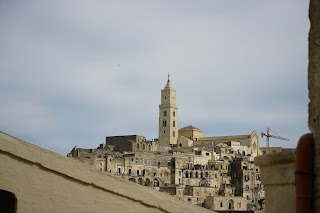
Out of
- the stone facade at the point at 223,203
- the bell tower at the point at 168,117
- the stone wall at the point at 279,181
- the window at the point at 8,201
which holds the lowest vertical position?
the stone facade at the point at 223,203

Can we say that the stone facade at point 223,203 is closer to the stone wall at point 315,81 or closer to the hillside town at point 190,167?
the hillside town at point 190,167

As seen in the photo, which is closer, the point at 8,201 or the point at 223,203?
the point at 8,201

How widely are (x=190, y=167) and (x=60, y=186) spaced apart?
79.9 metres

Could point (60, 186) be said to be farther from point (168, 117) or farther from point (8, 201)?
point (168, 117)

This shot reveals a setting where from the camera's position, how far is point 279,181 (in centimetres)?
372

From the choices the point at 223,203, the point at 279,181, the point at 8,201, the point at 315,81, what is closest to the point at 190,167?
the point at 223,203

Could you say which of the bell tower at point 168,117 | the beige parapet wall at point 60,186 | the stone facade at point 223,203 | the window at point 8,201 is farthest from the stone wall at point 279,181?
the bell tower at point 168,117

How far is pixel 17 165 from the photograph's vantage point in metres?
5.51

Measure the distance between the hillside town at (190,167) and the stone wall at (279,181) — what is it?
62.0 metres

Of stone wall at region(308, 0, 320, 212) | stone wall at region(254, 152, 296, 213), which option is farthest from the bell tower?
stone wall at region(308, 0, 320, 212)

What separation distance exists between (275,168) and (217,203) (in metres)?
63.5

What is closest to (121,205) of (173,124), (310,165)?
(310,165)

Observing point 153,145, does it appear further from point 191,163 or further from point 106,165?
point 106,165

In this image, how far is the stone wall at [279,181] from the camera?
3.56 meters
